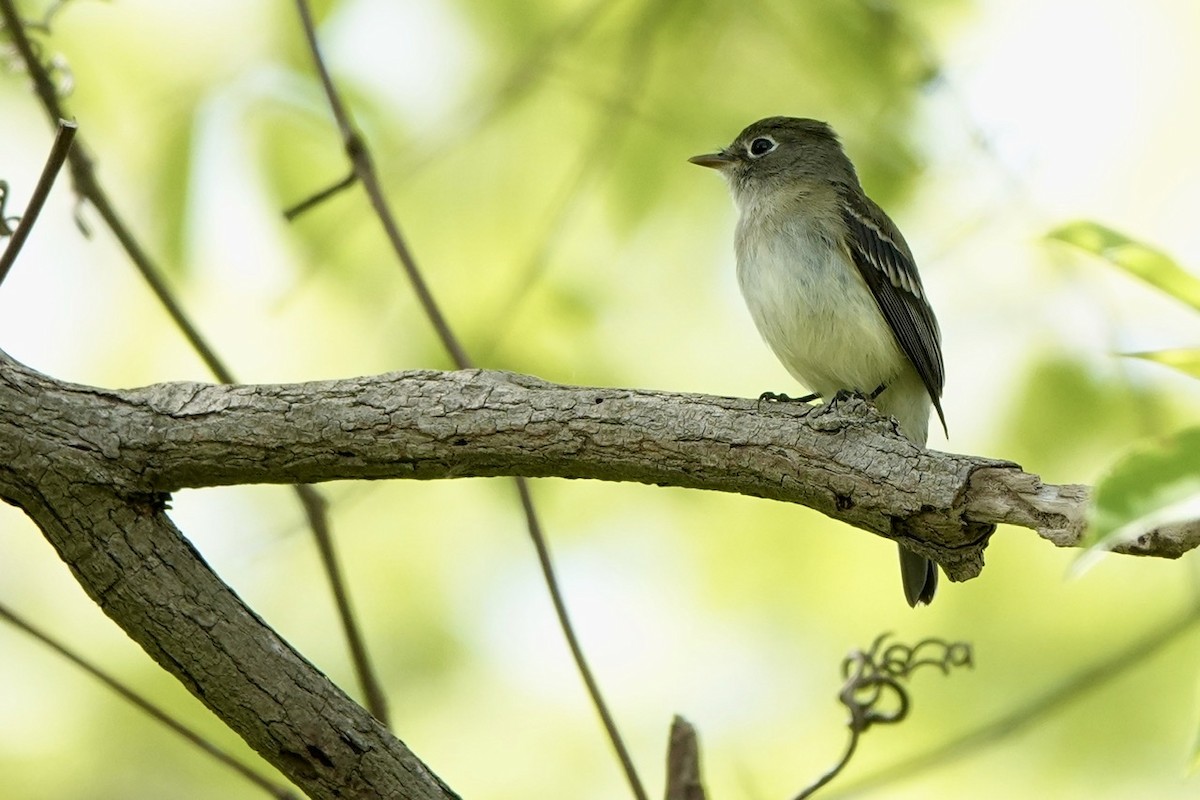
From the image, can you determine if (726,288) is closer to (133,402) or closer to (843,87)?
(843,87)

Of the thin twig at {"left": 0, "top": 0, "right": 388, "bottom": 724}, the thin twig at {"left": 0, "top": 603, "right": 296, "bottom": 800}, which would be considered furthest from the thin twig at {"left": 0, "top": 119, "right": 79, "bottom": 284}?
the thin twig at {"left": 0, "top": 603, "right": 296, "bottom": 800}

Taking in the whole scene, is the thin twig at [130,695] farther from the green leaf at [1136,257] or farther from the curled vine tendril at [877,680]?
the green leaf at [1136,257]

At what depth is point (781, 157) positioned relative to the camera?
549cm

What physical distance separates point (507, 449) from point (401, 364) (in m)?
2.57

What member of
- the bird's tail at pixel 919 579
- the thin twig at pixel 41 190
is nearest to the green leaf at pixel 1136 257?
the thin twig at pixel 41 190

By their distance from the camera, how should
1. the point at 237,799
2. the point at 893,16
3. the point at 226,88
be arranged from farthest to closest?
the point at 237,799
the point at 226,88
the point at 893,16

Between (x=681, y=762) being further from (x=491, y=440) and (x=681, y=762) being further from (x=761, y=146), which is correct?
(x=761, y=146)

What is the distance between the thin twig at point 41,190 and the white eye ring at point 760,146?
11.1 ft

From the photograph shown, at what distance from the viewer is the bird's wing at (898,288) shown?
4.66 meters

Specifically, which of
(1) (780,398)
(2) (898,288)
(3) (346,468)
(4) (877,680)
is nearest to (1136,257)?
(3) (346,468)

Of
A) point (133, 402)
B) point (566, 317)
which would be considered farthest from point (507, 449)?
point (566, 317)

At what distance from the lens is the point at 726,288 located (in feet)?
19.1

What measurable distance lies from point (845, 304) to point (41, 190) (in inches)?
111

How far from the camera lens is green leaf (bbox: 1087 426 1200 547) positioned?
132 centimetres
